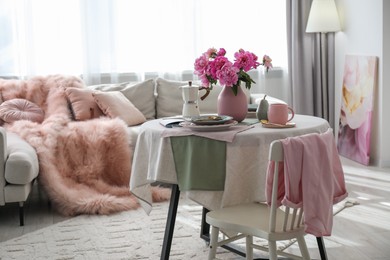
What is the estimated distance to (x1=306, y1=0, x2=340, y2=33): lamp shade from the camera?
620 cm

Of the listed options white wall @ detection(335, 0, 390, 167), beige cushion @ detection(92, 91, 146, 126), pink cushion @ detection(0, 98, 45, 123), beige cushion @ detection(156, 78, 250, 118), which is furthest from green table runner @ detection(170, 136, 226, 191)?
white wall @ detection(335, 0, 390, 167)

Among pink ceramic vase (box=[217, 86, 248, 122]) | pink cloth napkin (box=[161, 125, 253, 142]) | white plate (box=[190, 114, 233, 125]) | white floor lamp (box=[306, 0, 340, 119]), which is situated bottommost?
pink cloth napkin (box=[161, 125, 253, 142])

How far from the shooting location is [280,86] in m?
6.76

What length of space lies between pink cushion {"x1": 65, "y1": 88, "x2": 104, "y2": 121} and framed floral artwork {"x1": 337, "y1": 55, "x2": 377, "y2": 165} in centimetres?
221

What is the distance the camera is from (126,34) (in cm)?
627

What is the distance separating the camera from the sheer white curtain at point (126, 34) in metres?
6.01

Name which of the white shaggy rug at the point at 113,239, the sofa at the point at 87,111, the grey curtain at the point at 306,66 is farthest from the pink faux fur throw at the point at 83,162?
the grey curtain at the point at 306,66

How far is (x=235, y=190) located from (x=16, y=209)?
214cm

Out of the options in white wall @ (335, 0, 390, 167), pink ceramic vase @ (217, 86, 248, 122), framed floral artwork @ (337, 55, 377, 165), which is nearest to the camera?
pink ceramic vase @ (217, 86, 248, 122)

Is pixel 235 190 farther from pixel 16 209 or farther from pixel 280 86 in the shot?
pixel 280 86

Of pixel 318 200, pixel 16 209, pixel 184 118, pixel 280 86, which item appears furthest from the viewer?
pixel 280 86

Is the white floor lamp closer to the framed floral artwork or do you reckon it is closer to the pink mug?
the framed floral artwork

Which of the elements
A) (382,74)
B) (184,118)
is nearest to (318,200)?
(184,118)

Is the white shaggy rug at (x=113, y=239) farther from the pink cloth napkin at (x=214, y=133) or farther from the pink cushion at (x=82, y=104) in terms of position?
the pink cushion at (x=82, y=104)
